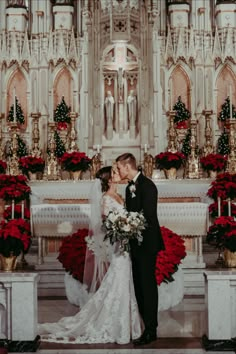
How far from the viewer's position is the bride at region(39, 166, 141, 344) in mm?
6258

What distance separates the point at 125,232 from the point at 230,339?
140 cm

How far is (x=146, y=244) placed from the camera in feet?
20.4

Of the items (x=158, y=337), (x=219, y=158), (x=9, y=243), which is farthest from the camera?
(x=219, y=158)

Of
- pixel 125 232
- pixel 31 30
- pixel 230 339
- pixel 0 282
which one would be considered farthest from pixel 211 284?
pixel 31 30

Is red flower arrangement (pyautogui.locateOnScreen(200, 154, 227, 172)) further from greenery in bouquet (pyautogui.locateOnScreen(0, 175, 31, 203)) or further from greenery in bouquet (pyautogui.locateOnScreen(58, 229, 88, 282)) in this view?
greenery in bouquet (pyautogui.locateOnScreen(58, 229, 88, 282))

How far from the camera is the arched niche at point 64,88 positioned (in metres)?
14.5

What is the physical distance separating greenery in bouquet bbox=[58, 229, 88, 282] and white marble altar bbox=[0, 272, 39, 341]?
213 cm

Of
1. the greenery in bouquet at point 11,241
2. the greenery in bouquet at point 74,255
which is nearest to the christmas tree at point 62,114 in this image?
the greenery in bouquet at point 74,255

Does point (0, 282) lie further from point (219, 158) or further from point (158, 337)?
point (219, 158)

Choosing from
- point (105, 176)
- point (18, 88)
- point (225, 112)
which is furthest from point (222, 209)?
point (18, 88)

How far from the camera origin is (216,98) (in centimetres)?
1446

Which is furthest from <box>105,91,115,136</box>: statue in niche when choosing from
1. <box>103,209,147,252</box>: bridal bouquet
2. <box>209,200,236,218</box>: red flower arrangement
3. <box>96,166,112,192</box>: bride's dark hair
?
<box>103,209,147,252</box>: bridal bouquet

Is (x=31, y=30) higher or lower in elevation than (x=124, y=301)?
higher

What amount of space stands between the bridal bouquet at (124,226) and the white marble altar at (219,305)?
0.78 meters
